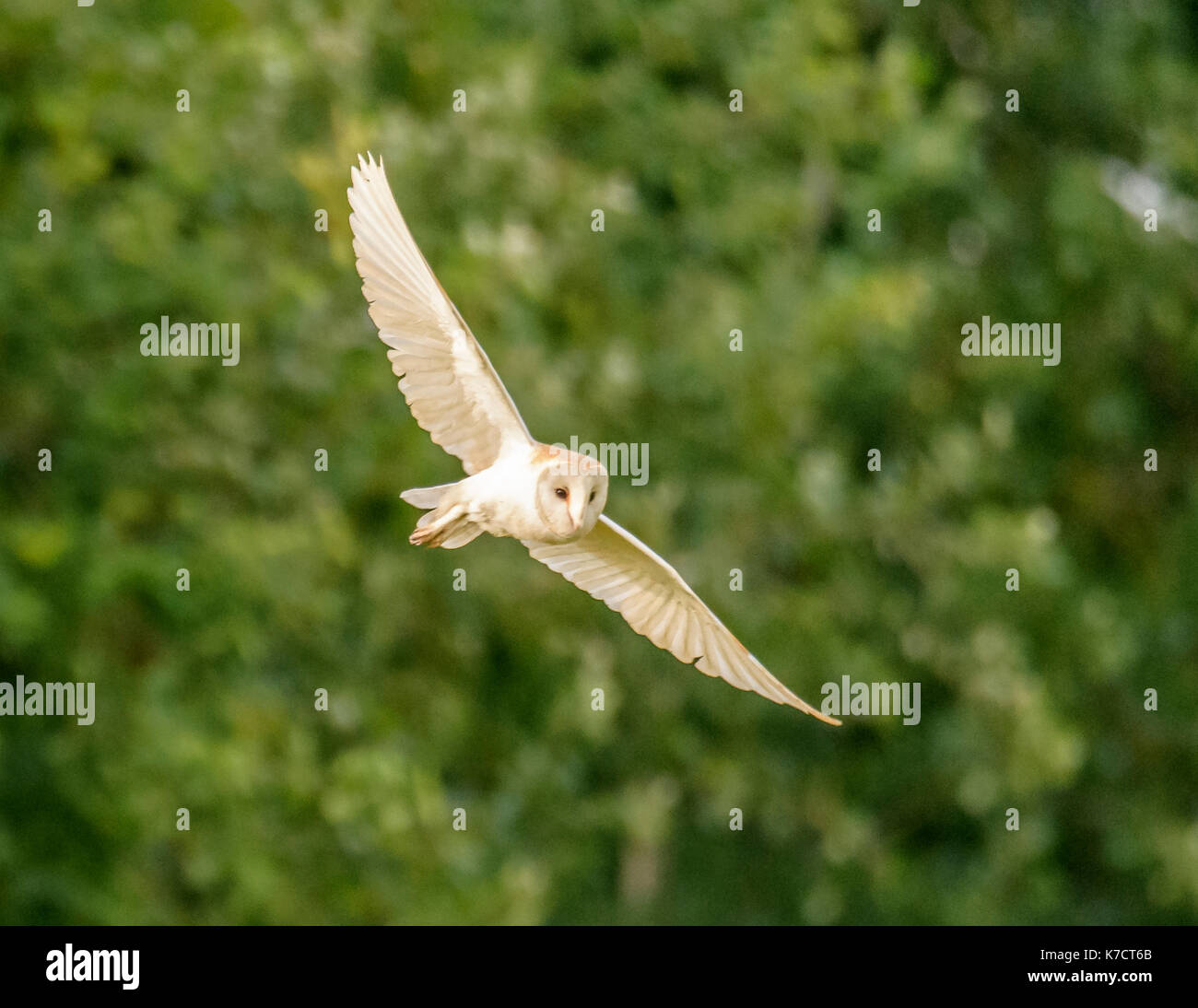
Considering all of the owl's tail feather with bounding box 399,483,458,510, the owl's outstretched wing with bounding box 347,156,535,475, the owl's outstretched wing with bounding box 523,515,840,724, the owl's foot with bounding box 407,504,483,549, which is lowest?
the owl's outstretched wing with bounding box 523,515,840,724

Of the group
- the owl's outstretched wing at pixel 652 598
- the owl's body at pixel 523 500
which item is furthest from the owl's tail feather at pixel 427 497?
the owl's outstretched wing at pixel 652 598

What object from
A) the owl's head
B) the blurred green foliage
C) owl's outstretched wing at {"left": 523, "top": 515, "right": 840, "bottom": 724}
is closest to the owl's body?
the owl's head

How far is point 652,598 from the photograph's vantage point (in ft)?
15.1

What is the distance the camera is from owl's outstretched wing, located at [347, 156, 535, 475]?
4125 millimetres

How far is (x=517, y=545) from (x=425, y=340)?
514 cm

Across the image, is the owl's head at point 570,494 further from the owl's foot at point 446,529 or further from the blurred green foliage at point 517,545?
the blurred green foliage at point 517,545

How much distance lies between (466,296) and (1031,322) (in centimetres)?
529

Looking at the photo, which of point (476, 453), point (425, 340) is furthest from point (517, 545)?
point (425, 340)

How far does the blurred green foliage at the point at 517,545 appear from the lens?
952 centimetres

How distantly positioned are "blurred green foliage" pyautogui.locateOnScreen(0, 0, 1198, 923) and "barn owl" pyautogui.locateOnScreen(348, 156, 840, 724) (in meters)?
4.42

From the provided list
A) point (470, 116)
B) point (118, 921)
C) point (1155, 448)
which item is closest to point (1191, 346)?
point (1155, 448)

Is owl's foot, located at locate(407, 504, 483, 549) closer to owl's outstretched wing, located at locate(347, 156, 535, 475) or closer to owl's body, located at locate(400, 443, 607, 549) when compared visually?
owl's body, located at locate(400, 443, 607, 549)

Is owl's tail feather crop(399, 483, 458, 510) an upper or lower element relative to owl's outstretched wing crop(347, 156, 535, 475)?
lower
